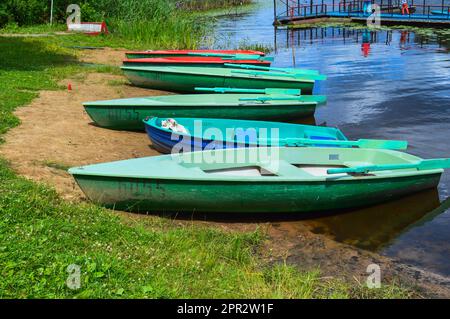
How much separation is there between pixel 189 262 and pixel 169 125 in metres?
4.95

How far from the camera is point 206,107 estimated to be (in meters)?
12.0

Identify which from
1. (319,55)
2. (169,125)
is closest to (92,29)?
(319,55)

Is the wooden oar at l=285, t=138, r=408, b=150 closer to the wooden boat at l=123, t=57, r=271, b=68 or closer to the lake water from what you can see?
the lake water

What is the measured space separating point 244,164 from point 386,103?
902cm

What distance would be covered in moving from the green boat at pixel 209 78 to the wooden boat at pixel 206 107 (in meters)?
1.58

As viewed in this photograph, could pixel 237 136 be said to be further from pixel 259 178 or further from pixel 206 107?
pixel 259 178

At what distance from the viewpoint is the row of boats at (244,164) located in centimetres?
723

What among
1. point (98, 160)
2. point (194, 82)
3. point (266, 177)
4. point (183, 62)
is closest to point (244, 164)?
point (266, 177)

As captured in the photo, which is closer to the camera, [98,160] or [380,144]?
[380,144]

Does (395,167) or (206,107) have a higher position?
(206,107)

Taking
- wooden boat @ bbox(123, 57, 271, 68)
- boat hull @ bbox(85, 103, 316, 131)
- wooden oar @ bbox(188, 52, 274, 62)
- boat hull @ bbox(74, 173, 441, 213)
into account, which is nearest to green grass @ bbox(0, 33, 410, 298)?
boat hull @ bbox(74, 173, 441, 213)

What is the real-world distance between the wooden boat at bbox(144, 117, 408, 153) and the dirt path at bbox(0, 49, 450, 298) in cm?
82

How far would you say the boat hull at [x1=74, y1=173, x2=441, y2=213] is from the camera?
7.12m

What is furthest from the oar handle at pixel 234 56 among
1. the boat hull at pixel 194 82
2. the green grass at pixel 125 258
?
the green grass at pixel 125 258
